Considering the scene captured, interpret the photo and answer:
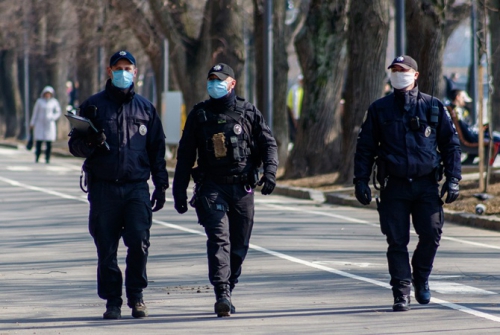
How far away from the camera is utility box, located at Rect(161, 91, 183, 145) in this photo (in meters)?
30.1

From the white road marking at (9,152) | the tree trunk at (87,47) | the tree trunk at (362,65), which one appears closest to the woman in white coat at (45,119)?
the tree trunk at (87,47)

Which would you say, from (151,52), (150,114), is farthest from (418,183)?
(151,52)

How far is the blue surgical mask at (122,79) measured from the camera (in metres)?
8.37

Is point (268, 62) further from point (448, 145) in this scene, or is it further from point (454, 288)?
point (448, 145)

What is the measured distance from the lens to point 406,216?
346 inches

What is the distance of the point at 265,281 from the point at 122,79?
8.59 feet

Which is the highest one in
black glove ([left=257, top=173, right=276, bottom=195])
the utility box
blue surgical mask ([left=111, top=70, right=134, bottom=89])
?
blue surgical mask ([left=111, top=70, right=134, bottom=89])

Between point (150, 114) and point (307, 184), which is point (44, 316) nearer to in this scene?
point (150, 114)

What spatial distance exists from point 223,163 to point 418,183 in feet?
4.56

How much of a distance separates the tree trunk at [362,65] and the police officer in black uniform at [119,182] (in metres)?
13.5

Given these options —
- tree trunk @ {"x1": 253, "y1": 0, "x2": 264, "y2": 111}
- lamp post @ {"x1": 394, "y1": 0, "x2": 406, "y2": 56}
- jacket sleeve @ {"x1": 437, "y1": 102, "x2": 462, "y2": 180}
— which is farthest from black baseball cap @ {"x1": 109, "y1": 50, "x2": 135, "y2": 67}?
tree trunk @ {"x1": 253, "y1": 0, "x2": 264, "y2": 111}

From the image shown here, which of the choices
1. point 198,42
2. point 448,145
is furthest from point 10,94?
point 448,145

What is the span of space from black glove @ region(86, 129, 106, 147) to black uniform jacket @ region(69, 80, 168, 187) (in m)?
0.04

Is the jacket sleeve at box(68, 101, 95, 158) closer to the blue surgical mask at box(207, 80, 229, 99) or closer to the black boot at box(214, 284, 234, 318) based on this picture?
the blue surgical mask at box(207, 80, 229, 99)
